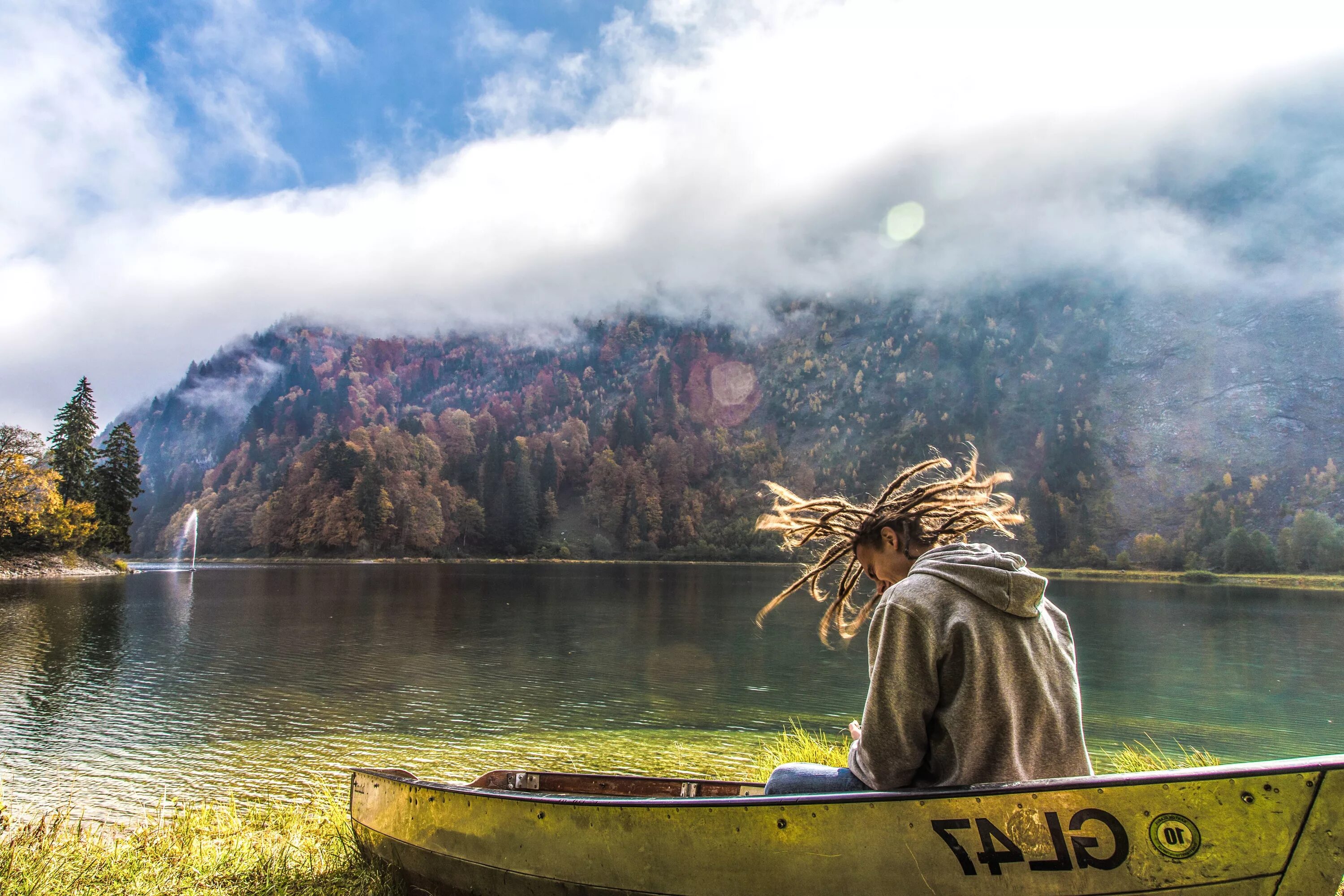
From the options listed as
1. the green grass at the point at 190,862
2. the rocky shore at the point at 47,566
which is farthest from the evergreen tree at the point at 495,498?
the green grass at the point at 190,862

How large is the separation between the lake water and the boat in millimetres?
11171

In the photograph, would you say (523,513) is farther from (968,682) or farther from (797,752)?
(968,682)

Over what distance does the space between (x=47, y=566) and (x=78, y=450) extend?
1446 centimetres

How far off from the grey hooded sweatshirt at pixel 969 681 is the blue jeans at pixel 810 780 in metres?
0.48

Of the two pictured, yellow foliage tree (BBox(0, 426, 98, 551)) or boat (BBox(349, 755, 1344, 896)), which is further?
yellow foliage tree (BBox(0, 426, 98, 551))

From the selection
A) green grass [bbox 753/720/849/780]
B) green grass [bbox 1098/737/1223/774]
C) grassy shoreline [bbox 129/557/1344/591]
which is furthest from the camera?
grassy shoreline [bbox 129/557/1344/591]

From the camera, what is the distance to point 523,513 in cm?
17050

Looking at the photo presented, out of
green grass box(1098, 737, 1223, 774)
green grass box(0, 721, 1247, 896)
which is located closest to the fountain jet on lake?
green grass box(0, 721, 1247, 896)

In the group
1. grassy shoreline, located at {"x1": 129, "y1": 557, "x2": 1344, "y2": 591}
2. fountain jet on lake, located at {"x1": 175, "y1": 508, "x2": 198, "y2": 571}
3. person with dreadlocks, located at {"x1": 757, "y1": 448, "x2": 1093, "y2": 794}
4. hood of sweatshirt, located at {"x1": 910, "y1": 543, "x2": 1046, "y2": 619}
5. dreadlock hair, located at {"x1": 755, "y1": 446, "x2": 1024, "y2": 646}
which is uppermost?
Answer: dreadlock hair, located at {"x1": 755, "y1": 446, "x2": 1024, "y2": 646}

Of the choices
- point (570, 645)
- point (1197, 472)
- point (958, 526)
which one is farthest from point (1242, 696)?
point (1197, 472)

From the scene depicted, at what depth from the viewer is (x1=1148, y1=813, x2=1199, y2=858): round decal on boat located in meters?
3.17

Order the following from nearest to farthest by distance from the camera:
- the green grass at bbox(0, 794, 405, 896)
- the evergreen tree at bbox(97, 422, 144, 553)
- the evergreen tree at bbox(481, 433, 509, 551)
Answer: the green grass at bbox(0, 794, 405, 896), the evergreen tree at bbox(97, 422, 144, 553), the evergreen tree at bbox(481, 433, 509, 551)

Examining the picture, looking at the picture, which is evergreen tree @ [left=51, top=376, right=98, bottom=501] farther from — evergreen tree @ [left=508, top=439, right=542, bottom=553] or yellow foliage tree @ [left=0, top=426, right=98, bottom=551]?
evergreen tree @ [left=508, top=439, right=542, bottom=553]

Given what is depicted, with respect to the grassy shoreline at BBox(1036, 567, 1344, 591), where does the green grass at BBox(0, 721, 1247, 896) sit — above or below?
above
